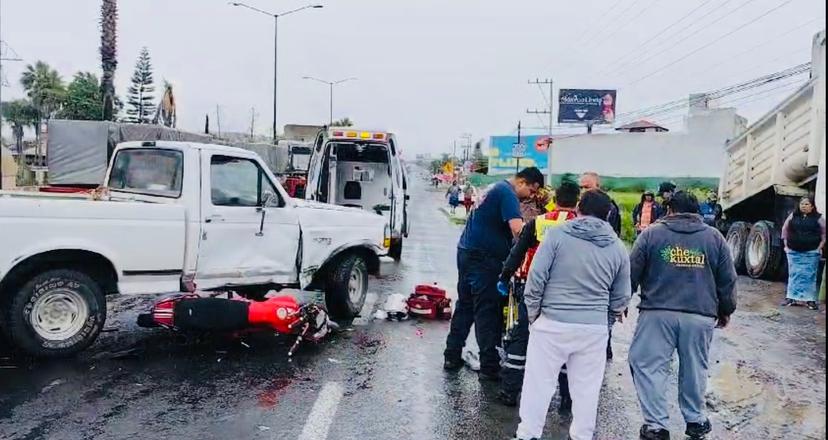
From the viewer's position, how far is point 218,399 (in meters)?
5.41

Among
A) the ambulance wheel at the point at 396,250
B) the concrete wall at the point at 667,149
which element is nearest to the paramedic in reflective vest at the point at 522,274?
the ambulance wheel at the point at 396,250

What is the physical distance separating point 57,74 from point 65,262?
4085 centimetres

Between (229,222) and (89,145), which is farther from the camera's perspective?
(89,145)

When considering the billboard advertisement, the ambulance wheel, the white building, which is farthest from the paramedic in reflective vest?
the billboard advertisement

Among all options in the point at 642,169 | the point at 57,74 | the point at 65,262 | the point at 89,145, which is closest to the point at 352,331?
the point at 65,262

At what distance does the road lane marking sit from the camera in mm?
4758

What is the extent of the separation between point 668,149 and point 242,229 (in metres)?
52.5

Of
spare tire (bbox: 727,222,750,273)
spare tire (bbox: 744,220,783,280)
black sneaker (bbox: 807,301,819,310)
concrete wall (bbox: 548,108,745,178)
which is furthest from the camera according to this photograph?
concrete wall (bbox: 548,108,745,178)

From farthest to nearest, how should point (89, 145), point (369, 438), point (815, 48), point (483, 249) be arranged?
point (89, 145)
point (815, 48)
point (483, 249)
point (369, 438)

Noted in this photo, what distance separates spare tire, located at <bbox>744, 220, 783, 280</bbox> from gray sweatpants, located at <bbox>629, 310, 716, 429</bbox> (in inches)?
375

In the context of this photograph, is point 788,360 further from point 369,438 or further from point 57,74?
point 57,74

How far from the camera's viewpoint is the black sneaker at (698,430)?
4.85 m

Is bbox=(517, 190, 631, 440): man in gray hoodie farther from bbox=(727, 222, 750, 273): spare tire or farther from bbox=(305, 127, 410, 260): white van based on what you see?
bbox=(727, 222, 750, 273): spare tire

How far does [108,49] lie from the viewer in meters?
22.8
